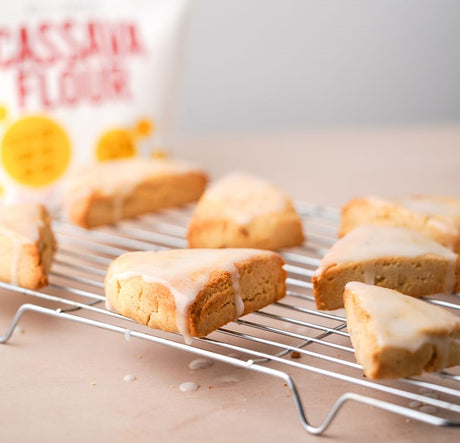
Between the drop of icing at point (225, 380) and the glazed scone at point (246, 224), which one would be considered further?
the glazed scone at point (246, 224)

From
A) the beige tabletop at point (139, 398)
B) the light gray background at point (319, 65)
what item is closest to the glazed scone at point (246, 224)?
the beige tabletop at point (139, 398)

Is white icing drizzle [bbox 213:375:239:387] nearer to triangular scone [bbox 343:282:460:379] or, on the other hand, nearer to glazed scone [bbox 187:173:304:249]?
triangular scone [bbox 343:282:460:379]

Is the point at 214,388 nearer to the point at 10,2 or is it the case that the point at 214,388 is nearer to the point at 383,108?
the point at 10,2

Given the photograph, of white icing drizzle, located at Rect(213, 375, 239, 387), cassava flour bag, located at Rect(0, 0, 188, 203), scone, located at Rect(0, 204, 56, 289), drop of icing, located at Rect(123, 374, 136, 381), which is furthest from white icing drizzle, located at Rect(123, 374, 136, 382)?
cassava flour bag, located at Rect(0, 0, 188, 203)

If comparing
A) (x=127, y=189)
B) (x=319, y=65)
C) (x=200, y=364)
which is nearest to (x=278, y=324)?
(x=200, y=364)

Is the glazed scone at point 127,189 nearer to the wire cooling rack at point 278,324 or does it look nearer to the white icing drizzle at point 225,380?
the wire cooling rack at point 278,324

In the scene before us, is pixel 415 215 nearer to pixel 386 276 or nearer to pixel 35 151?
pixel 386 276

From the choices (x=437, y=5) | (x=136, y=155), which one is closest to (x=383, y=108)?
(x=437, y=5)
